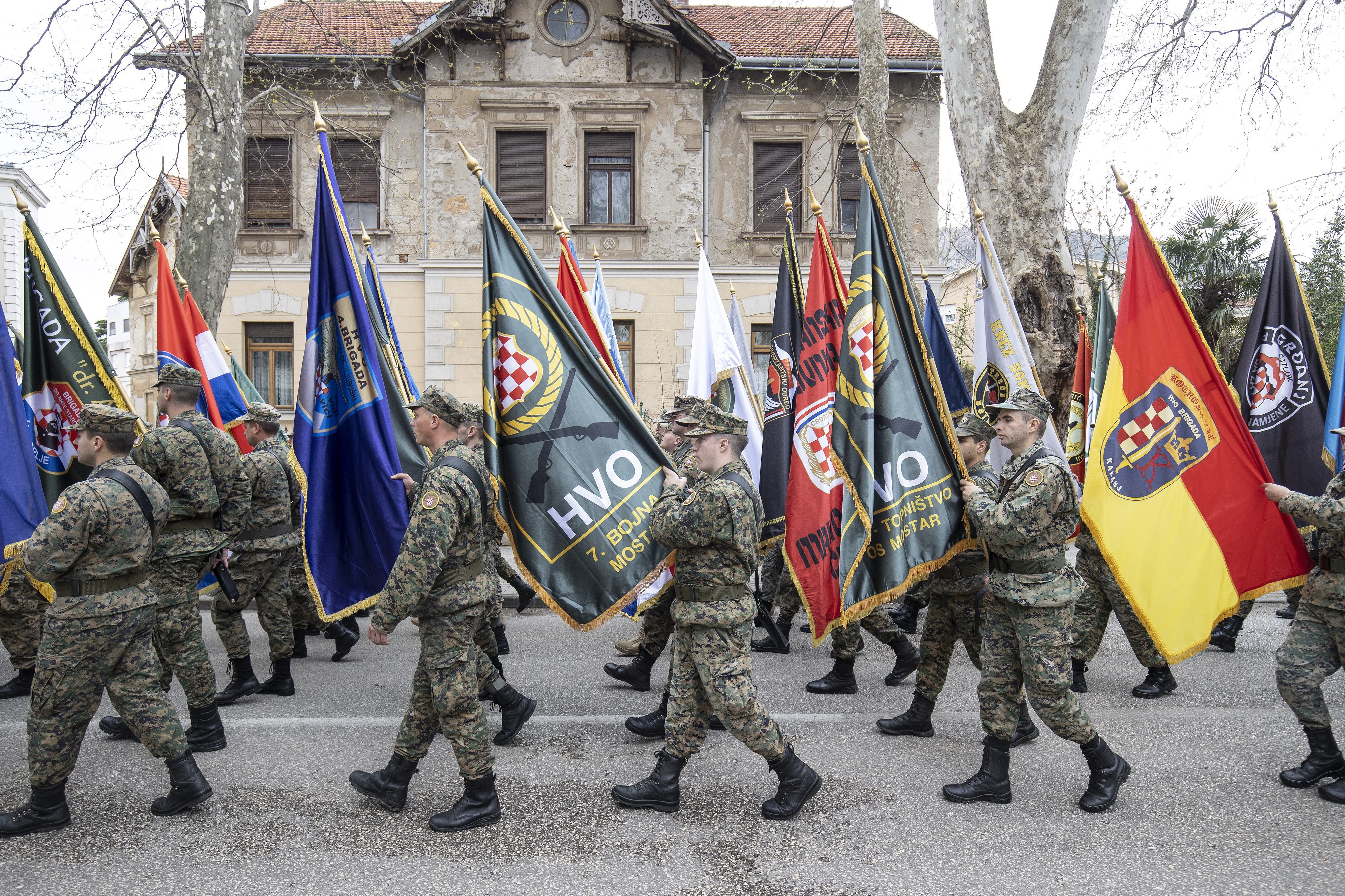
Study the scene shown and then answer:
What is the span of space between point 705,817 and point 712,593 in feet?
3.28

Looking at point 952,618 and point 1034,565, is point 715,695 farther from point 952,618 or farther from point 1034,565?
point 952,618

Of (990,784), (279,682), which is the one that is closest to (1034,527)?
(990,784)

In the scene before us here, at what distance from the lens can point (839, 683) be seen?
5875 mm

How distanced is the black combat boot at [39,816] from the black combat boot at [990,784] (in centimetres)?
391

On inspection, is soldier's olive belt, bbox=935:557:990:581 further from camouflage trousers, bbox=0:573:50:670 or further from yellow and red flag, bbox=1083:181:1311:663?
camouflage trousers, bbox=0:573:50:670

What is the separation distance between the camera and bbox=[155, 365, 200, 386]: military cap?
520cm

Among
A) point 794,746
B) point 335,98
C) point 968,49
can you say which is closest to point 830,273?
point 794,746

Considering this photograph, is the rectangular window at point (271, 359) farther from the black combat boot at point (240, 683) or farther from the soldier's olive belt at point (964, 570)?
the soldier's olive belt at point (964, 570)

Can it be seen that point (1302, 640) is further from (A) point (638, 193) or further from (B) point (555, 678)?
(A) point (638, 193)

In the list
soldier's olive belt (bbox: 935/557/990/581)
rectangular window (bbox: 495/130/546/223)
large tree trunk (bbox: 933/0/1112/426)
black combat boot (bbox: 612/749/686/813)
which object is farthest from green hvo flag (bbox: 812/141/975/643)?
rectangular window (bbox: 495/130/546/223)

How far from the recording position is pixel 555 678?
6.20 meters

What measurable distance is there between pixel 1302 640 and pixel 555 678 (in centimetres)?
441

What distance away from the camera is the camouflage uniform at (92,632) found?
374cm

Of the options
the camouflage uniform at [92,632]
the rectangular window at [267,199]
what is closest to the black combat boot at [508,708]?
the camouflage uniform at [92,632]
